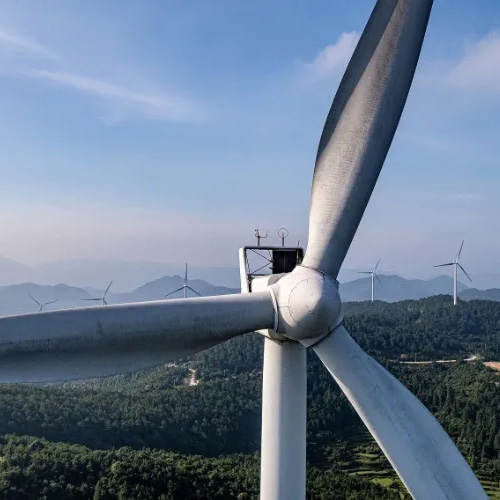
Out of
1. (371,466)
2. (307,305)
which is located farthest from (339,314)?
(371,466)

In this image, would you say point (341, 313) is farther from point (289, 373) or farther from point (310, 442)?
point (310, 442)

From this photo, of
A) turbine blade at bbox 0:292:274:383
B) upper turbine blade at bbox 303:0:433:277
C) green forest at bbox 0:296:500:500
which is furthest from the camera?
green forest at bbox 0:296:500:500

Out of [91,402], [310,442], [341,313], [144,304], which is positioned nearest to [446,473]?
[341,313]

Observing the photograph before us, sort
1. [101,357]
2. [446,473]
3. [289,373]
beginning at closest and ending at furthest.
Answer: [101,357], [446,473], [289,373]

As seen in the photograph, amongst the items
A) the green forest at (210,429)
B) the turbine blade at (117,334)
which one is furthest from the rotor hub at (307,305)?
the green forest at (210,429)

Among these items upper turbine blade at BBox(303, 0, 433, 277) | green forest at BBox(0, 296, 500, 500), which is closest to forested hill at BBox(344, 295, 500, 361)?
green forest at BBox(0, 296, 500, 500)

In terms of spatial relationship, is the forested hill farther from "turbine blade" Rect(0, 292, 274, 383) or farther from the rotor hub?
"turbine blade" Rect(0, 292, 274, 383)
